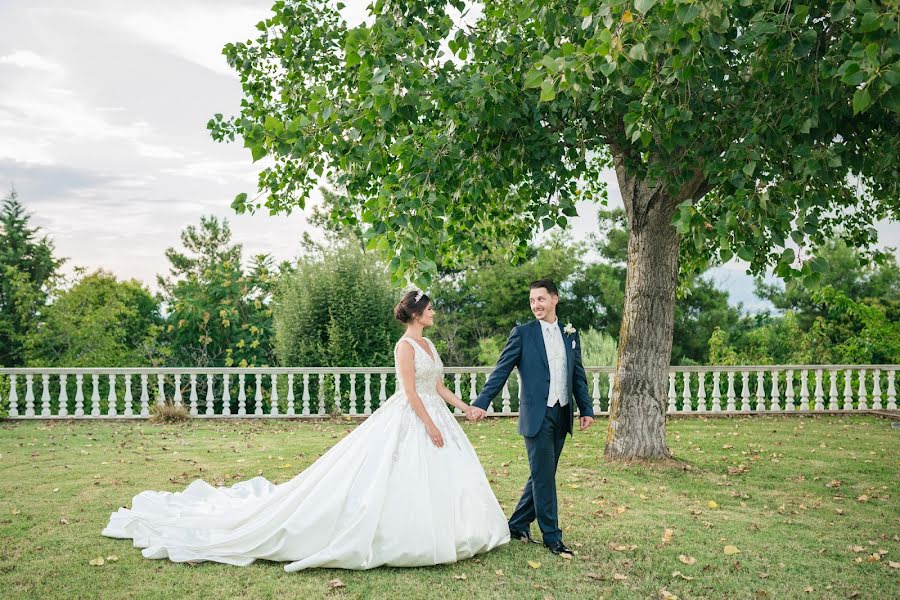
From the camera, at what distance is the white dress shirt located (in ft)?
18.8

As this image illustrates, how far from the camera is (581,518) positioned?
6738 millimetres

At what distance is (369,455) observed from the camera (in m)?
5.56

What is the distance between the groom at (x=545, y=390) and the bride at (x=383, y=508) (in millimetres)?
371

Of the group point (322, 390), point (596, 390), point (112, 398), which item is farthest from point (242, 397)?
point (596, 390)

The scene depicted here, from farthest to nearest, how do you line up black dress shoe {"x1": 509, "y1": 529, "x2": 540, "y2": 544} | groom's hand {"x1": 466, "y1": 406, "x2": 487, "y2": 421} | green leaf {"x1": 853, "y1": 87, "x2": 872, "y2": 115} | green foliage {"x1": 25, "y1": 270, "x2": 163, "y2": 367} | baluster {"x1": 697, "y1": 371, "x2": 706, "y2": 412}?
green foliage {"x1": 25, "y1": 270, "x2": 163, "y2": 367}
baluster {"x1": 697, "y1": 371, "x2": 706, "y2": 412}
black dress shoe {"x1": 509, "y1": 529, "x2": 540, "y2": 544}
groom's hand {"x1": 466, "y1": 406, "x2": 487, "y2": 421}
green leaf {"x1": 853, "y1": 87, "x2": 872, "y2": 115}

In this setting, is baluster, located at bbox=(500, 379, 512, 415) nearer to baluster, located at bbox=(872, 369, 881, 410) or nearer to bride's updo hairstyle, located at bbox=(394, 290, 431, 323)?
baluster, located at bbox=(872, 369, 881, 410)

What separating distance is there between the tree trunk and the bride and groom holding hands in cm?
351

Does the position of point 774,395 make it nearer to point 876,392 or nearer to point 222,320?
point 876,392

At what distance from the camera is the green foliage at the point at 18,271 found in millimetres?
20219

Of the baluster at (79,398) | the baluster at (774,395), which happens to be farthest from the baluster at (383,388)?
the baluster at (774,395)

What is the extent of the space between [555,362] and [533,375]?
22cm

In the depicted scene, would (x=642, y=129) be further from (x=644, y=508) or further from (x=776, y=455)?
(x=776, y=455)

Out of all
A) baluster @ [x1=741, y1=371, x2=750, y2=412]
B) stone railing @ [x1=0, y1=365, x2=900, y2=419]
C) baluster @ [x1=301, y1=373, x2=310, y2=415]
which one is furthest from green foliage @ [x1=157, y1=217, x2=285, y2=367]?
baluster @ [x1=741, y1=371, x2=750, y2=412]

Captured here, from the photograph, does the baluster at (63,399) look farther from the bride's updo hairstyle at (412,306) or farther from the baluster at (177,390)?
the bride's updo hairstyle at (412,306)
